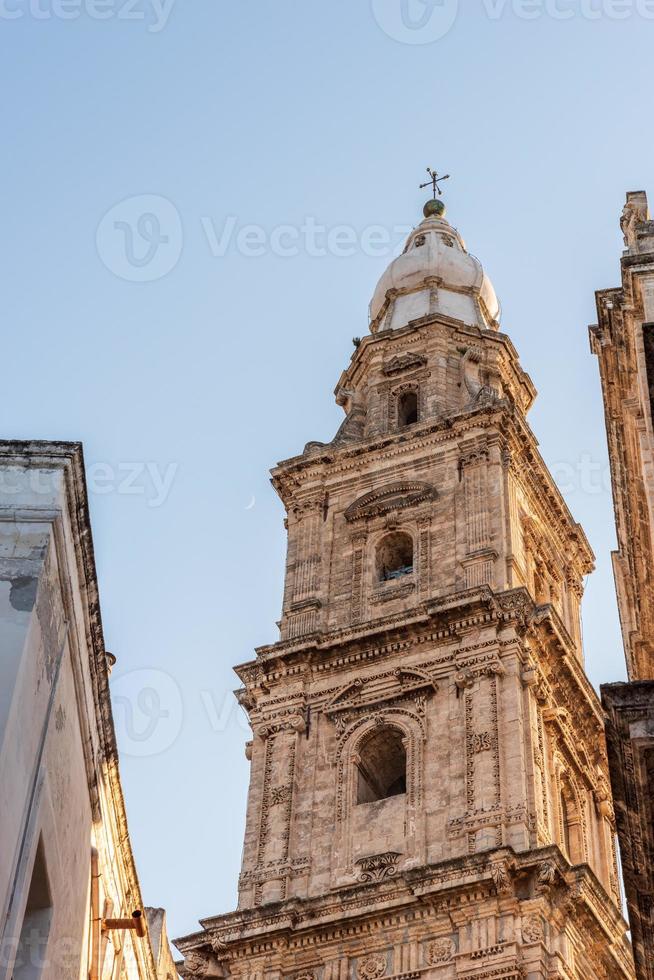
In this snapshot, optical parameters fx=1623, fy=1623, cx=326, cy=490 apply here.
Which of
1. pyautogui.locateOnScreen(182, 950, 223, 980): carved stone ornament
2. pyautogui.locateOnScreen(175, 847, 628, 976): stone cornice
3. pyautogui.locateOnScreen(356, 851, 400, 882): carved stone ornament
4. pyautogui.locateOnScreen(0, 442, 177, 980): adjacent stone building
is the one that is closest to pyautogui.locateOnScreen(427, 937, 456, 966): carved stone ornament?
pyautogui.locateOnScreen(175, 847, 628, 976): stone cornice

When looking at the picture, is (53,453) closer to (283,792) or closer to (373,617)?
(283,792)

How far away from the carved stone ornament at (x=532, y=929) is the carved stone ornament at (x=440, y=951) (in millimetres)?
1340

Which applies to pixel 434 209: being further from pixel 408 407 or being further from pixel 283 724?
pixel 283 724

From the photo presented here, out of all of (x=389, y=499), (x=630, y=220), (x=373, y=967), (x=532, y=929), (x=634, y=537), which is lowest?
(x=373, y=967)

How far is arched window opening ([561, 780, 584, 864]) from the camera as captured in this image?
1381 inches

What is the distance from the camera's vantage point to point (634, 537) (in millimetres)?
18141

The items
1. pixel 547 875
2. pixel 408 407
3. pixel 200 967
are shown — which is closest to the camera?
pixel 547 875

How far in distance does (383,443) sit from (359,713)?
840 cm

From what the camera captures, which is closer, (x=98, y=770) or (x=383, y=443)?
(x=98, y=770)

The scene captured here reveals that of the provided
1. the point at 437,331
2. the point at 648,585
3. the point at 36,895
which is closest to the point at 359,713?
the point at 437,331

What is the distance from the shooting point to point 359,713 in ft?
116

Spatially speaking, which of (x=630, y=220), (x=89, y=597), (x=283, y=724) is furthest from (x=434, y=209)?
(x=89, y=597)

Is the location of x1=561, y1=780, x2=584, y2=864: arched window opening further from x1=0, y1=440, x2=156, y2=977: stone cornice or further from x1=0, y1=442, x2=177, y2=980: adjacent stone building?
x1=0, y1=442, x2=177, y2=980: adjacent stone building

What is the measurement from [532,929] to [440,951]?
1749mm
